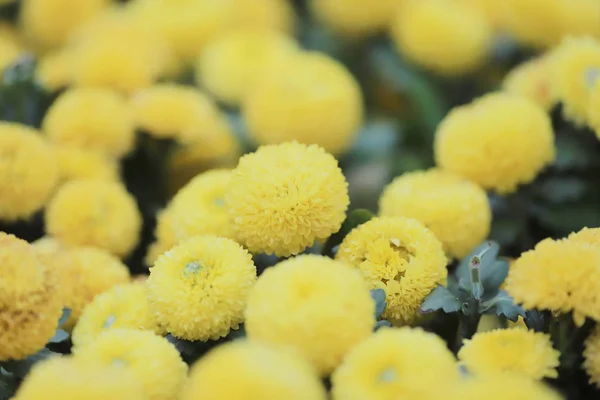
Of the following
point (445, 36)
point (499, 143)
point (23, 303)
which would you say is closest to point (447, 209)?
point (499, 143)

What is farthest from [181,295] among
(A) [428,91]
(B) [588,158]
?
(A) [428,91]

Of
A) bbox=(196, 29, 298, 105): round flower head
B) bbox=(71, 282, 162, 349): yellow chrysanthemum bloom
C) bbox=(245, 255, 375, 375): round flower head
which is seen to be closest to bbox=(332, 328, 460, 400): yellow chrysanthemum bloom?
bbox=(245, 255, 375, 375): round flower head

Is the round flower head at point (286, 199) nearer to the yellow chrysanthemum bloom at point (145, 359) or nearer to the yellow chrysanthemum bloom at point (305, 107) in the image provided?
the yellow chrysanthemum bloom at point (145, 359)

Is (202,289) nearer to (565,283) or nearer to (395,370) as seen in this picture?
(395,370)

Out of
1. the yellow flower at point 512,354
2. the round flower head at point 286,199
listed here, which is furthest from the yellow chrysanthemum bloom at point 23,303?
the yellow flower at point 512,354

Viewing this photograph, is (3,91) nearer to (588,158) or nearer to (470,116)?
(470,116)

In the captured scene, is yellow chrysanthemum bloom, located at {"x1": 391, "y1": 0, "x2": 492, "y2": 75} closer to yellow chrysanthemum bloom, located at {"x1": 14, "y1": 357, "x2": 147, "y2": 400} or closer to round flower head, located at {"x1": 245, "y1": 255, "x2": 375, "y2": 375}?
round flower head, located at {"x1": 245, "y1": 255, "x2": 375, "y2": 375}
